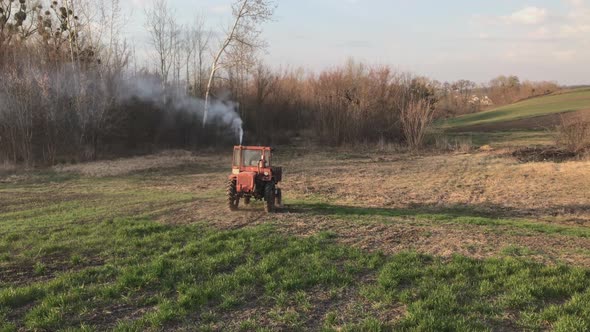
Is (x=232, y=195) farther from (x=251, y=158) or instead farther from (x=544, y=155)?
(x=544, y=155)

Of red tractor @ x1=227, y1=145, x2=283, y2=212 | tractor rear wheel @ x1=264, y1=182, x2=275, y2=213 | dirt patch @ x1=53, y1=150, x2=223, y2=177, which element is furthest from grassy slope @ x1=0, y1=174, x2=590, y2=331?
dirt patch @ x1=53, y1=150, x2=223, y2=177

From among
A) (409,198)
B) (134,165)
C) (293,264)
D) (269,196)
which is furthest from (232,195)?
(134,165)

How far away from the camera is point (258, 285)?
5402 mm

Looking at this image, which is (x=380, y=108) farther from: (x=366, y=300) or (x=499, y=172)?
(x=366, y=300)

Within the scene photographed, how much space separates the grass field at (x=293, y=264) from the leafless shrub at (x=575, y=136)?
10.8 metres

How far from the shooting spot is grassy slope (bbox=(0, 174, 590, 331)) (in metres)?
4.40

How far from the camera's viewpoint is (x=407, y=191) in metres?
15.1

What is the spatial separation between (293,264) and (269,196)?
14.4 feet

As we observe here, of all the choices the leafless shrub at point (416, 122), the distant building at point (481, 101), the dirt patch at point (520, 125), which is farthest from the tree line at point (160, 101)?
the distant building at point (481, 101)

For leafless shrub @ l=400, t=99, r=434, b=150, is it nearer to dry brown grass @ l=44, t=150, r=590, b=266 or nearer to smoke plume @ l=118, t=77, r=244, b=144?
dry brown grass @ l=44, t=150, r=590, b=266

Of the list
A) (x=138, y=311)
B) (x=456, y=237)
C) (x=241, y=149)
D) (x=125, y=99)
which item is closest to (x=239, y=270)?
(x=138, y=311)

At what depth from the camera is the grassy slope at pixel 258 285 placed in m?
4.40

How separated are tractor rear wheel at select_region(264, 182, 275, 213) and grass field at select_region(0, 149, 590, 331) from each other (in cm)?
31

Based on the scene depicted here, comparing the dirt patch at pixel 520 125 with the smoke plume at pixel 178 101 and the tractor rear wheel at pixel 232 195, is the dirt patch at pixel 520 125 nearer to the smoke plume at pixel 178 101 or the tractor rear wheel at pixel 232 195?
the smoke plume at pixel 178 101
